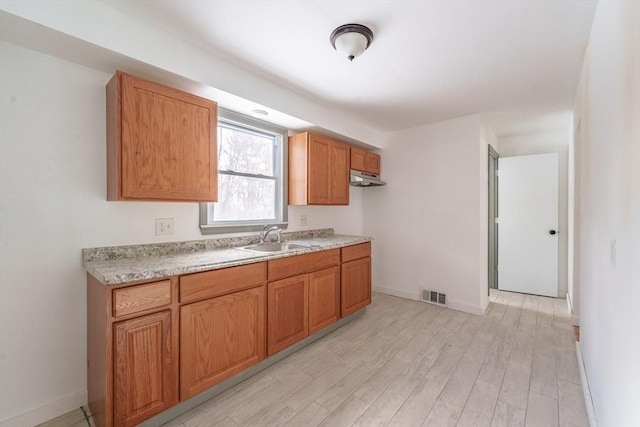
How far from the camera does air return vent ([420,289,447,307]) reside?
3593mm

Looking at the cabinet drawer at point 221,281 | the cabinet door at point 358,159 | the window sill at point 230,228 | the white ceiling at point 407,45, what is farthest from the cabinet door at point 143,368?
the cabinet door at point 358,159

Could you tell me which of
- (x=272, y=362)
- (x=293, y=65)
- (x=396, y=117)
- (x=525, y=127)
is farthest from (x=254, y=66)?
(x=525, y=127)

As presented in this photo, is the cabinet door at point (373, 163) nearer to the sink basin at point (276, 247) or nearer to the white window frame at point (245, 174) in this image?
the white window frame at point (245, 174)

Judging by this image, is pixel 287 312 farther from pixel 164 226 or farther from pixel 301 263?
pixel 164 226

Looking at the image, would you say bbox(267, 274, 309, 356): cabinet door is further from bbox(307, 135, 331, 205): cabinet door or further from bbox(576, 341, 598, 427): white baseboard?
bbox(576, 341, 598, 427): white baseboard

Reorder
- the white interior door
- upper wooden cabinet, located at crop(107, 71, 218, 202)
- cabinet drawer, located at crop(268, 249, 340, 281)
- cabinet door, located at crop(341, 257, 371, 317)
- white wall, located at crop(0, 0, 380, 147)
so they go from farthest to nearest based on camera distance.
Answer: the white interior door
cabinet door, located at crop(341, 257, 371, 317)
cabinet drawer, located at crop(268, 249, 340, 281)
upper wooden cabinet, located at crop(107, 71, 218, 202)
white wall, located at crop(0, 0, 380, 147)

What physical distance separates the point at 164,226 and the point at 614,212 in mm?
2686

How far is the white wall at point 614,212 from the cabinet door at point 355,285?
1896 millimetres

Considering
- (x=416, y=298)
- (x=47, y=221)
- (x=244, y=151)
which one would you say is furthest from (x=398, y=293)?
(x=47, y=221)

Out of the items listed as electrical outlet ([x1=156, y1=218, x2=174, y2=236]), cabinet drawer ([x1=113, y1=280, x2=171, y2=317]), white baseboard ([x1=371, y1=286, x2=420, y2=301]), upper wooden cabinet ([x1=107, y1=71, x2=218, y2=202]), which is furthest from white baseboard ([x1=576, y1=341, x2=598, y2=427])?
electrical outlet ([x1=156, y1=218, x2=174, y2=236])

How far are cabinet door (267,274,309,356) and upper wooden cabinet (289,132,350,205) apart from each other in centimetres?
97

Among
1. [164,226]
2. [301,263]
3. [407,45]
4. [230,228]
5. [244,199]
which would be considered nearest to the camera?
[407,45]

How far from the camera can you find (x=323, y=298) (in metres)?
2.68

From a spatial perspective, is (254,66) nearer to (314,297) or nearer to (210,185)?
(210,185)
